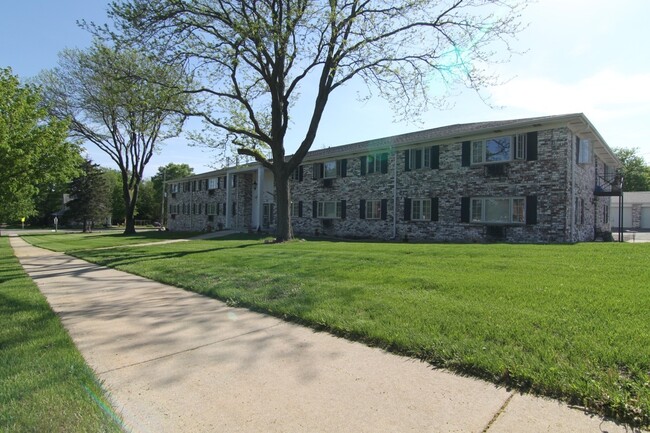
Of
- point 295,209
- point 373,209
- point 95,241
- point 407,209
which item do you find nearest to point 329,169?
point 295,209

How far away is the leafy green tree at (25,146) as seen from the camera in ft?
43.0

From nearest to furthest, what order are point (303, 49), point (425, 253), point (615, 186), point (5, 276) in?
point (5, 276) → point (425, 253) → point (303, 49) → point (615, 186)

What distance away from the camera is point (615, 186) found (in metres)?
21.0

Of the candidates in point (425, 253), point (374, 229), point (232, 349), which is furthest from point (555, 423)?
point (374, 229)

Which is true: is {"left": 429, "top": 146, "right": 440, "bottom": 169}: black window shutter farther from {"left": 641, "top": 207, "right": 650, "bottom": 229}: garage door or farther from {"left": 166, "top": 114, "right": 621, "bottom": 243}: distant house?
{"left": 641, "top": 207, "right": 650, "bottom": 229}: garage door

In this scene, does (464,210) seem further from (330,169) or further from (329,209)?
(330,169)

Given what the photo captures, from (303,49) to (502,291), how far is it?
14347 mm

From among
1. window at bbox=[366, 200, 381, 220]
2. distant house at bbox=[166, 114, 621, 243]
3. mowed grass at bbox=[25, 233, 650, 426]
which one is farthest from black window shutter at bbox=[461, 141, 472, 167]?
mowed grass at bbox=[25, 233, 650, 426]

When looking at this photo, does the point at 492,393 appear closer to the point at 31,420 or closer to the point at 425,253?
the point at 31,420

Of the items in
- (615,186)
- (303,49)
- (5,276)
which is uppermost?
(303,49)

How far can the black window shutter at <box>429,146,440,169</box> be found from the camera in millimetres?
20047

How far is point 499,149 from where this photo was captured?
58.2 feet

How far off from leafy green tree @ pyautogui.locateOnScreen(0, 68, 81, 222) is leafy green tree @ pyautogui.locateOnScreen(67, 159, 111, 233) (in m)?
41.8

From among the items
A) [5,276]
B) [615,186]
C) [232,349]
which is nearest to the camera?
[232,349]
